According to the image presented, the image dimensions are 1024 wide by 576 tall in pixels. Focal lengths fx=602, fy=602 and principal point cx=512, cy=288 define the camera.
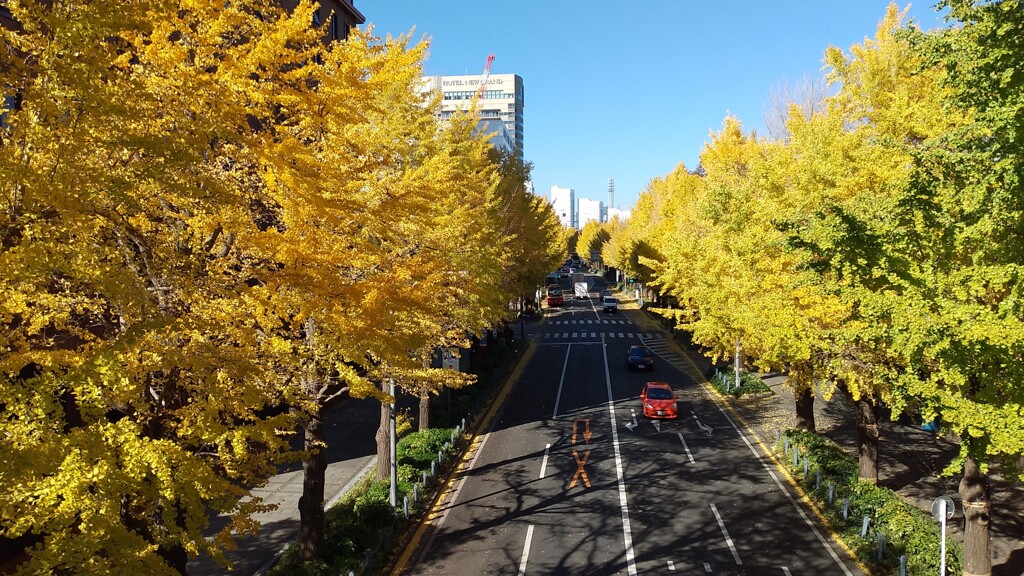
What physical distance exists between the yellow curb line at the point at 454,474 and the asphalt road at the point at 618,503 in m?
0.20

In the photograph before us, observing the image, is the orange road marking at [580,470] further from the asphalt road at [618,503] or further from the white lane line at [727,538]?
the white lane line at [727,538]

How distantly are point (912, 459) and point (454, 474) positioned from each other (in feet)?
47.0

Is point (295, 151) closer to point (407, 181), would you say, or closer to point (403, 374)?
point (407, 181)

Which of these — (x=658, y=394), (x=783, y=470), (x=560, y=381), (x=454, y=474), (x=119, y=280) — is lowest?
(x=454, y=474)

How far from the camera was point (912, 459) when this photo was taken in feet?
61.7

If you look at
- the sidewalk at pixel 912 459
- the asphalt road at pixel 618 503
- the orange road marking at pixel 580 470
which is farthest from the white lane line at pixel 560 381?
the sidewalk at pixel 912 459

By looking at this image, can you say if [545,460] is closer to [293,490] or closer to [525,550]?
[525,550]

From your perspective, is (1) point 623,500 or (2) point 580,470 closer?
(1) point 623,500

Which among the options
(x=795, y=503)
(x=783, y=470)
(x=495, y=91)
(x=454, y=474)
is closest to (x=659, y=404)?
(x=783, y=470)

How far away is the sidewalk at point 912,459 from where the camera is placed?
13.6m

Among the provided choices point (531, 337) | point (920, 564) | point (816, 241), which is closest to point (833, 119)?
point (816, 241)

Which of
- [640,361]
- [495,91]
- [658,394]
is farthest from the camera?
[495,91]

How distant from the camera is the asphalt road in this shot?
43.1 feet

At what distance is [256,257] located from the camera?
898 centimetres
